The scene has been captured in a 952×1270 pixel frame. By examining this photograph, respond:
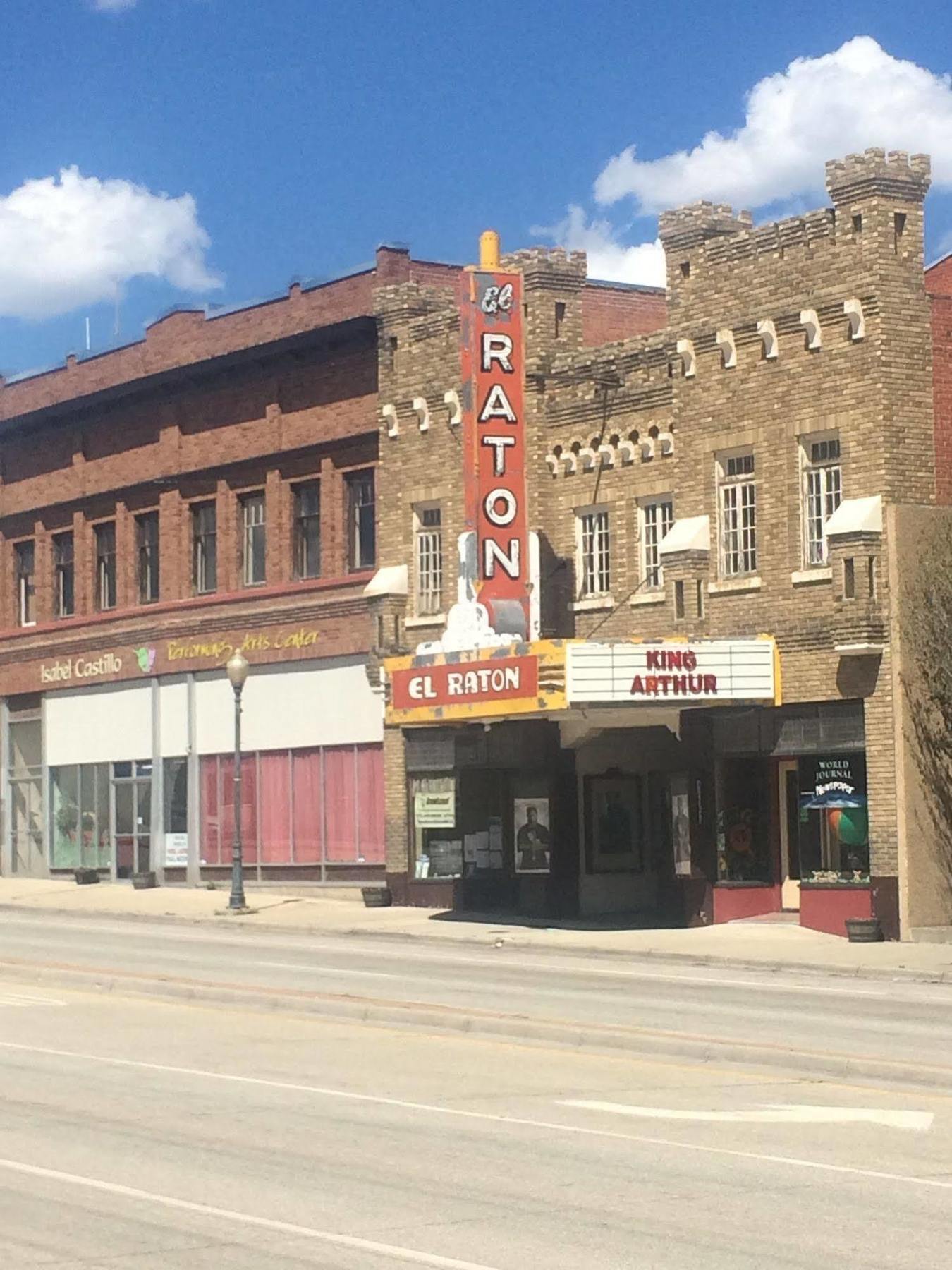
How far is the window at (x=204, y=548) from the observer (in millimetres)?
47719

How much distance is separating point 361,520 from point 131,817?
10.4 meters

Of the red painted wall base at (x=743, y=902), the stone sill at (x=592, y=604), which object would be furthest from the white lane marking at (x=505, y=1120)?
the stone sill at (x=592, y=604)

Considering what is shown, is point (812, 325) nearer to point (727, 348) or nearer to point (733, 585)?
point (727, 348)

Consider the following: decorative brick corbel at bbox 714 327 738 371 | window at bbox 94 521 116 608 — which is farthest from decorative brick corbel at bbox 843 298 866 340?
window at bbox 94 521 116 608

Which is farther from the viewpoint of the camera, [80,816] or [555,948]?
[80,816]

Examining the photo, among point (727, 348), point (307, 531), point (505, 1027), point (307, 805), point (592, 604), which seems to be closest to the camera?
point (505, 1027)

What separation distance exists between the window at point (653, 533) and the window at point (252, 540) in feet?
38.3

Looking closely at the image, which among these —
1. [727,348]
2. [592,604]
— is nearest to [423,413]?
[592,604]

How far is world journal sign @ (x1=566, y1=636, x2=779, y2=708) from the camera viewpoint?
32938mm

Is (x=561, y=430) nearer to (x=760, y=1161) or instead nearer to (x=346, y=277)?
(x=346, y=277)

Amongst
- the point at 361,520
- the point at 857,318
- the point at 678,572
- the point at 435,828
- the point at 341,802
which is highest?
the point at 857,318

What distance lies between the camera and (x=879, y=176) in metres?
32.2

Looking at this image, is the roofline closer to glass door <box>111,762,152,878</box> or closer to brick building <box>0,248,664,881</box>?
brick building <box>0,248,664,881</box>

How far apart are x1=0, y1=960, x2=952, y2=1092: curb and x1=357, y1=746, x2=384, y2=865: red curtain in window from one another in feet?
54.7
